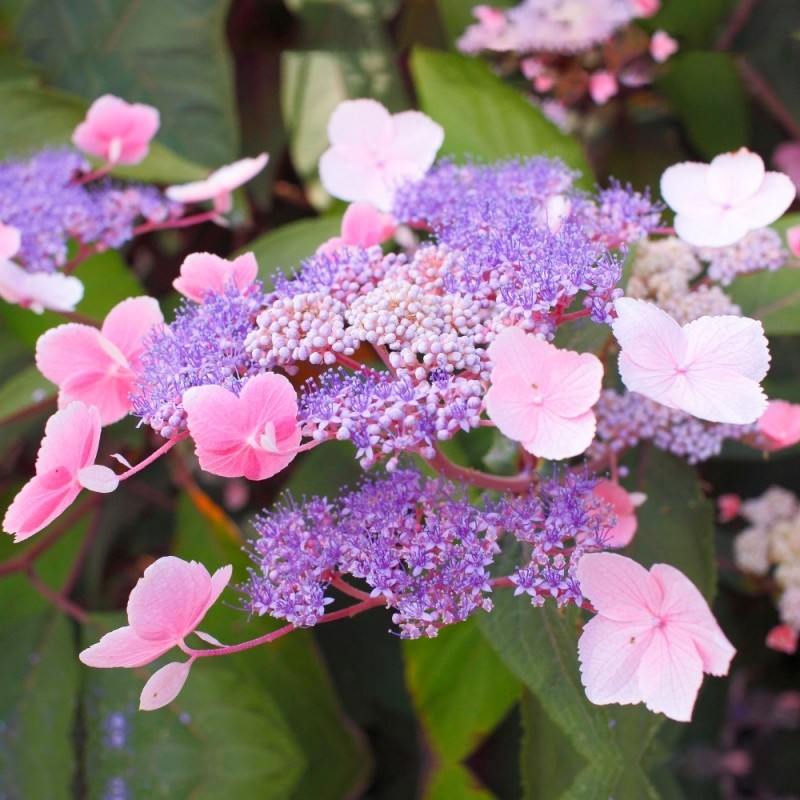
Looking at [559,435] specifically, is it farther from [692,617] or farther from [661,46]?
[661,46]

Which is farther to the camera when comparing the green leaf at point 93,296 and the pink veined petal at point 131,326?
the green leaf at point 93,296

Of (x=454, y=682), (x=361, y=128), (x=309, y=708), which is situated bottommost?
(x=309, y=708)

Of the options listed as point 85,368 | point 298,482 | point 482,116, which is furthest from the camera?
point 298,482

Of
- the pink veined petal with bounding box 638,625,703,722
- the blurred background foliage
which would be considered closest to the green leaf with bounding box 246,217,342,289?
the blurred background foliage

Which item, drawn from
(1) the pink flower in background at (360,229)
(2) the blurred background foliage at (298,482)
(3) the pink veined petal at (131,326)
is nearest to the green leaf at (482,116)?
(2) the blurred background foliage at (298,482)

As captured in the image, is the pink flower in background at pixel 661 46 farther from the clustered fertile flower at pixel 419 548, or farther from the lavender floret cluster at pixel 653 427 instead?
the clustered fertile flower at pixel 419 548

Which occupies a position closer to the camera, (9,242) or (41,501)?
(41,501)

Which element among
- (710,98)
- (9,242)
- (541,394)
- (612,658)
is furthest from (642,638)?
(710,98)
